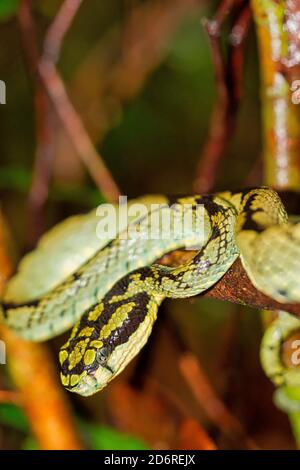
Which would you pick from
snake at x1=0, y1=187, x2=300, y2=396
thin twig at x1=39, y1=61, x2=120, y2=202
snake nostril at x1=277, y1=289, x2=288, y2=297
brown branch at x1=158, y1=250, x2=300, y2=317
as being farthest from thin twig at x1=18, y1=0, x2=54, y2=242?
snake nostril at x1=277, y1=289, x2=288, y2=297

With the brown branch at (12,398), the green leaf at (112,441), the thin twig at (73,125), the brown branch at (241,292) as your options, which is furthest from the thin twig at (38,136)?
the brown branch at (241,292)

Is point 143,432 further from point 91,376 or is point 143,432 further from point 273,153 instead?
point 273,153

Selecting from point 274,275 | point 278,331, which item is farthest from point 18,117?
point 274,275

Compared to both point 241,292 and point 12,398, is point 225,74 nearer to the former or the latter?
point 241,292

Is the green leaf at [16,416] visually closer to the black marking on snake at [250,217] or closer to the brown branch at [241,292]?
the brown branch at [241,292]

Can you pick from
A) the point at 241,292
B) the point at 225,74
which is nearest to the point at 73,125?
the point at 225,74

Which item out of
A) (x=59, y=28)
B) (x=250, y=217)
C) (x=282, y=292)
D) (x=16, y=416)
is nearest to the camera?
(x=282, y=292)
